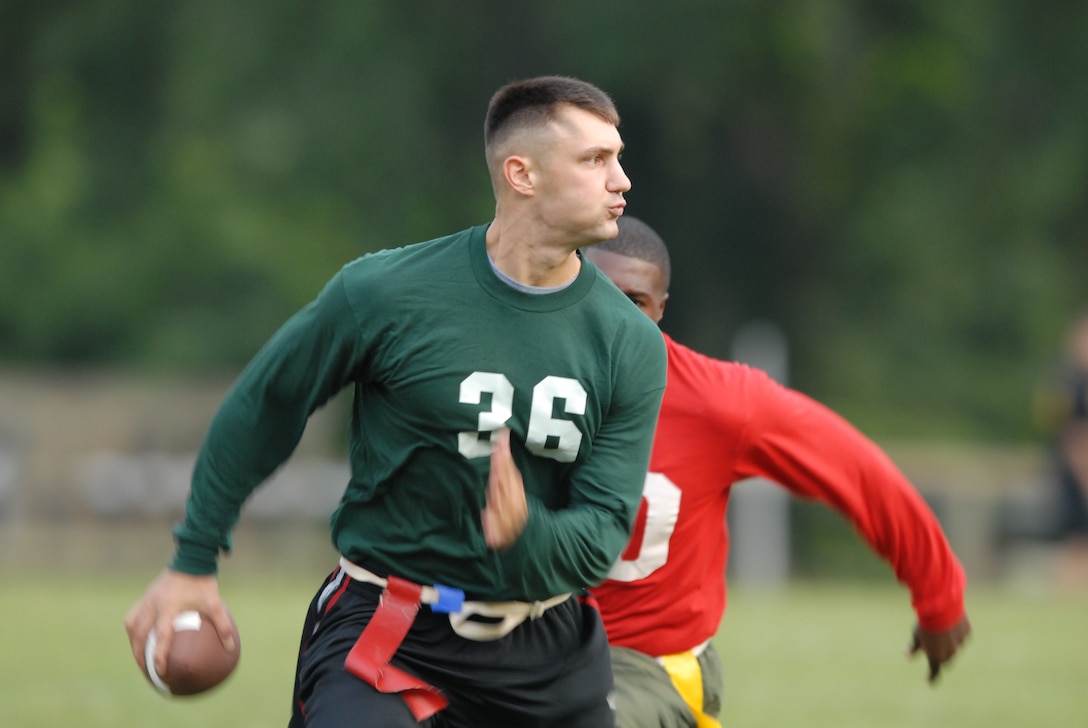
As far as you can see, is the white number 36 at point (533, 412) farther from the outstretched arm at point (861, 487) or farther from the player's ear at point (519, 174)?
the outstretched arm at point (861, 487)

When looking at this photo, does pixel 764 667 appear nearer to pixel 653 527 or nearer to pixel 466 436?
pixel 653 527

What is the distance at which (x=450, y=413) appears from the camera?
3.79 m

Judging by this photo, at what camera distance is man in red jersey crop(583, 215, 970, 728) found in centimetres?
464

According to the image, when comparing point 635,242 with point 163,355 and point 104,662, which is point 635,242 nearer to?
point 104,662

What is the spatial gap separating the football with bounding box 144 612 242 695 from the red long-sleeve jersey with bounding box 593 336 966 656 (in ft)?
4.04

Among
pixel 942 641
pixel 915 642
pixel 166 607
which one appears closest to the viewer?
pixel 166 607

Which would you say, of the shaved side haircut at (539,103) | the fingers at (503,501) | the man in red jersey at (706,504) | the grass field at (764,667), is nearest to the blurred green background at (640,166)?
the grass field at (764,667)

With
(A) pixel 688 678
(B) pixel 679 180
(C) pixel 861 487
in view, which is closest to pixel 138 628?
(A) pixel 688 678

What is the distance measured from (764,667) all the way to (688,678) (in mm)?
6105

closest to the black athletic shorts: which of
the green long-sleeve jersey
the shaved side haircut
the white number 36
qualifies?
the green long-sleeve jersey

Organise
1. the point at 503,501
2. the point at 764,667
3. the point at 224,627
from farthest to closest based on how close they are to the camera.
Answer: the point at 764,667 → the point at 224,627 → the point at 503,501

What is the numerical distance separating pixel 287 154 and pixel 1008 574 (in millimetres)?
11212

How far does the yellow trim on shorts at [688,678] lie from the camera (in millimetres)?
4633

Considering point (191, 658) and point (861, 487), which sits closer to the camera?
point (191, 658)
